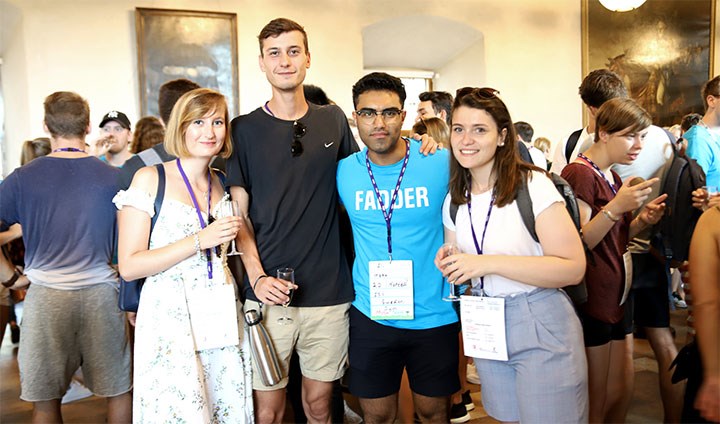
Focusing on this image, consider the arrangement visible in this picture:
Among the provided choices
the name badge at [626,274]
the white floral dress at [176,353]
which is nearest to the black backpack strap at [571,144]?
A: the name badge at [626,274]

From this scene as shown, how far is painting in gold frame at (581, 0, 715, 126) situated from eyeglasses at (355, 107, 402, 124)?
776 centimetres

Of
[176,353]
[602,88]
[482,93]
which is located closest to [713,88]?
[602,88]

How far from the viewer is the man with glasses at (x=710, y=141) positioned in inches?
138

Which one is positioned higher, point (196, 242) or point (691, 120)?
point (691, 120)

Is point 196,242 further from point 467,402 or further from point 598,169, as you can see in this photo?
point 467,402

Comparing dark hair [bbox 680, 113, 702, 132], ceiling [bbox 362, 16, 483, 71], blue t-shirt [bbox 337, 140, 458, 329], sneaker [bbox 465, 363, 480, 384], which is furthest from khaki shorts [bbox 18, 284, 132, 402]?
ceiling [bbox 362, 16, 483, 71]

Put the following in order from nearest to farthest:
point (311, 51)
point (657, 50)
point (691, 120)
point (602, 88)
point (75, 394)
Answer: point (602, 88) < point (75, 394) < point (691, 120) < point (311, 51) < point (657, 50)

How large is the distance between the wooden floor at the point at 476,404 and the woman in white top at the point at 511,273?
1.66m

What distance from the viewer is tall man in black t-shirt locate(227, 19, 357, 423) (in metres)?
2.37

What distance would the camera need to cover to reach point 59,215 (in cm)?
271

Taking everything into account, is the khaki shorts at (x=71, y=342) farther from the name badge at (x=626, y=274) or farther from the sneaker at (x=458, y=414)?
the name badge at (x=626, y=274)

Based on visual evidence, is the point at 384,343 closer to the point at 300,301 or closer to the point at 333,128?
the point at 300,301

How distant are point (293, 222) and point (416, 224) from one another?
53 cm

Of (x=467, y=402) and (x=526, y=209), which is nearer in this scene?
(x=526, y=209)
